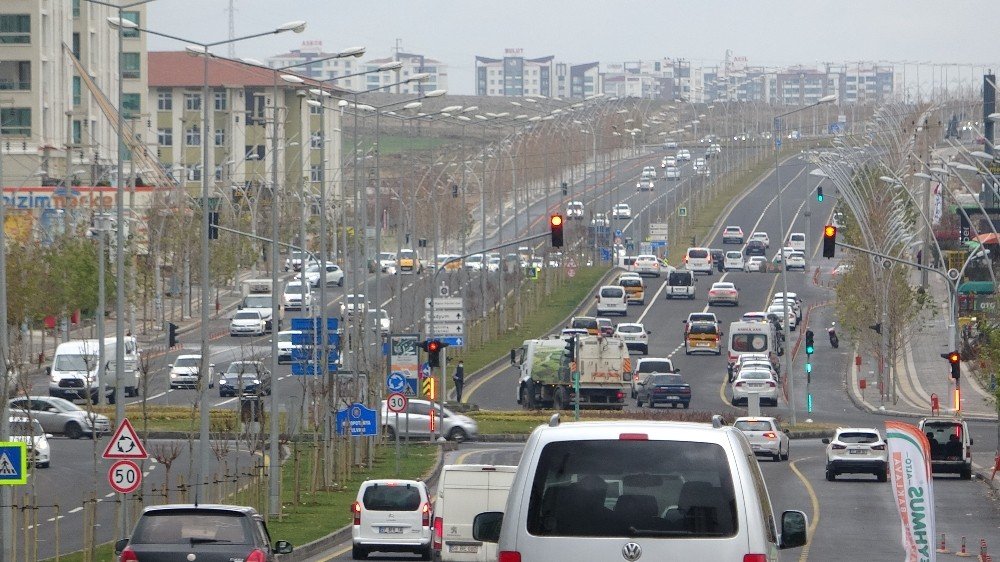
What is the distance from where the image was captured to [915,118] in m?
141

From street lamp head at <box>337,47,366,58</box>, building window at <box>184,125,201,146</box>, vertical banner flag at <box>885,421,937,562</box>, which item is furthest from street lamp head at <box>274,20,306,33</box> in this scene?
building window at <box>184,125,201,146</box>

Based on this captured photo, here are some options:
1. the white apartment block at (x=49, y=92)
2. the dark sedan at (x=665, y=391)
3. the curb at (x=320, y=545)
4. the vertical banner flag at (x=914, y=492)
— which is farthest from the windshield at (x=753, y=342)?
the vertical banner flag at (x=914, y=492)

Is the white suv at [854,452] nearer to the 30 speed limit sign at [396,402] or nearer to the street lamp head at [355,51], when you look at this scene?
the 30 speed limit sign at [396,402]

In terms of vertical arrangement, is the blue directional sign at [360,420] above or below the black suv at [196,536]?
below

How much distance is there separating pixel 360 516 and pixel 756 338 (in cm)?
4868

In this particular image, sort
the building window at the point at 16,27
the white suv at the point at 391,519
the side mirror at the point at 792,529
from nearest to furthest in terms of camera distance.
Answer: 1. the side mirror at the point at 792,529
2. the white suv at the point at 391,519
3. the building window at the point at 16,27

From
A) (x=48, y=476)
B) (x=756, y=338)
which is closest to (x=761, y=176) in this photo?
(x=756, y=338)

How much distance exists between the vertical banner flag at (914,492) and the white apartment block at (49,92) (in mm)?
72780

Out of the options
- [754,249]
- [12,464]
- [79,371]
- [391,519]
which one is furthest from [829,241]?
[754,249]

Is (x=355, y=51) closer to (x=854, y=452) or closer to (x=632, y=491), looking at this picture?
(x=854, y=452)

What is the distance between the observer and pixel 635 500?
33.4 ft

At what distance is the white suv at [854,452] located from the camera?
146 feet

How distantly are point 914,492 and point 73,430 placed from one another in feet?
131

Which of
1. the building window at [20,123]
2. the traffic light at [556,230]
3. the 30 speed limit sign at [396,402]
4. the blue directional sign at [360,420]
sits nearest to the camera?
the blue directional sign at [360,420]
